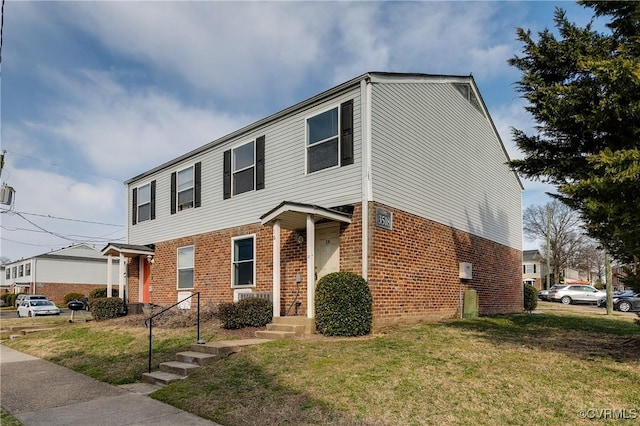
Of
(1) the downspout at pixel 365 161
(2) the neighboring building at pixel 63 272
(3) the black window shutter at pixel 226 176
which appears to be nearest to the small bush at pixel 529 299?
(1) the downspout at pixel 365 161

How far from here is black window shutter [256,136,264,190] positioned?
545 inches

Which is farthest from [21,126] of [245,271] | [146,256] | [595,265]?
[595,265]

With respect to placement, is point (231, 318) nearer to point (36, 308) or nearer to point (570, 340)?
point (570, 340)

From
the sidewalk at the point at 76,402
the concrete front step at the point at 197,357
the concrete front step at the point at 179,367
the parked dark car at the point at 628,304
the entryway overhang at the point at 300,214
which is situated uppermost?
the entryway overhang at the point at 300,214

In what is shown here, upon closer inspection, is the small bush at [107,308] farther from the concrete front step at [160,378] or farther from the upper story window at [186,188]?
the concrete front step at [160,378]

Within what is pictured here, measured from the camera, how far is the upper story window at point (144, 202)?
19.1 meters

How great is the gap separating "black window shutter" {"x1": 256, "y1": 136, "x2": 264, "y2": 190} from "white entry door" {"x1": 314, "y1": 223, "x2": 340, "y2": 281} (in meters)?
2.77

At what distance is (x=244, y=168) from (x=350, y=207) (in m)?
4.73

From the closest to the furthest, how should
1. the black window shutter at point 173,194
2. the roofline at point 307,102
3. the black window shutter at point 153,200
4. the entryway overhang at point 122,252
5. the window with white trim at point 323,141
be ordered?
the roofline at point 307,102
the window with white trim at point 323,141
the black window shutter at point 173,194
the entryway overhang at point 122,252
the black window shutter at point 153,200

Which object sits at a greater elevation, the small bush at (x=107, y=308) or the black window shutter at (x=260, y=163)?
the black window shutter at (x=260, y=163)

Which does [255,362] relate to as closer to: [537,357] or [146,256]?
[537,357]

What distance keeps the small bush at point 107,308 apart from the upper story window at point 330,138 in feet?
31.5

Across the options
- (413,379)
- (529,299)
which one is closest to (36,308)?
(529,299)

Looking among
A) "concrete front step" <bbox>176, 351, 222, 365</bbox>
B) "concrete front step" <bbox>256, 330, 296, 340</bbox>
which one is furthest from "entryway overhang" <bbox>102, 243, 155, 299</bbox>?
"concrete front step" <bbox>176, 351, 222, 365</bbox>
